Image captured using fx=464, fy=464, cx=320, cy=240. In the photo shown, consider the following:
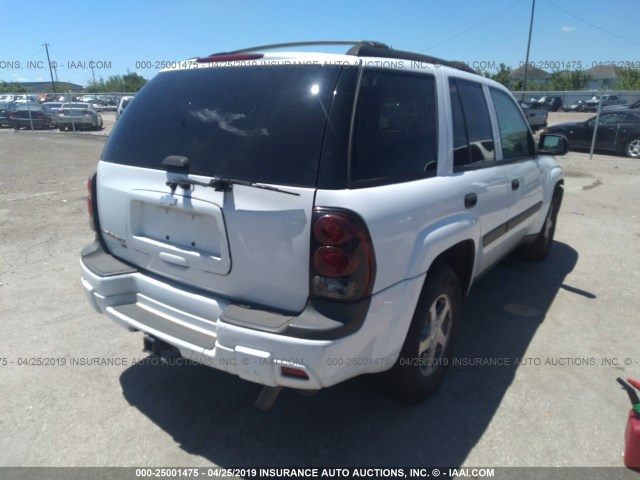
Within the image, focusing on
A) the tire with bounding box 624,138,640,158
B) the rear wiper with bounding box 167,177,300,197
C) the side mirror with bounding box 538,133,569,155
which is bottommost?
the tire with bounding box 624,138,640,158

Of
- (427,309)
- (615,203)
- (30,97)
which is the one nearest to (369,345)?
(427,309)

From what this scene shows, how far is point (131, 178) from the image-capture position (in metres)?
2.59

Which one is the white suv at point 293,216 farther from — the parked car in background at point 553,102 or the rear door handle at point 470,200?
the parked car in background at point 553,102

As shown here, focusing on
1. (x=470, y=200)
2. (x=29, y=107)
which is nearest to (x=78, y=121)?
(x=29, y=107)

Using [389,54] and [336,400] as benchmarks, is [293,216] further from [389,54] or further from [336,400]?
[336,400]

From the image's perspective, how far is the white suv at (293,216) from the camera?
2035mm

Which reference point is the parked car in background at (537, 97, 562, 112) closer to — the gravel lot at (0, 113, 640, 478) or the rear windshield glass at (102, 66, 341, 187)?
the gravel lot at (0, 113, 640, 478)

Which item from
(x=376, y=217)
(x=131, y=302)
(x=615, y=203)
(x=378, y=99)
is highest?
(x=378, y=99)

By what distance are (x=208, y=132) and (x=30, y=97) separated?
35.4 metres

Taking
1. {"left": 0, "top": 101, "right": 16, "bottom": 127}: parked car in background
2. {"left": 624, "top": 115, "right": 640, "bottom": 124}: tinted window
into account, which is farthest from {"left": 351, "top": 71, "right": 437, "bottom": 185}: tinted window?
{"left": 0, "top": 101, "right": 16, "bottom": 127}: parked car in background

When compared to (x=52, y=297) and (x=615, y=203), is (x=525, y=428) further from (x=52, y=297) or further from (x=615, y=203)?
(x=615, y=203)

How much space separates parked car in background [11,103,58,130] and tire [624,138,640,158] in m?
26.2

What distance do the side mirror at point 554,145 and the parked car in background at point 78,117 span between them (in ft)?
80.7

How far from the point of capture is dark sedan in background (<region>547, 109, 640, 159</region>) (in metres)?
14.8
